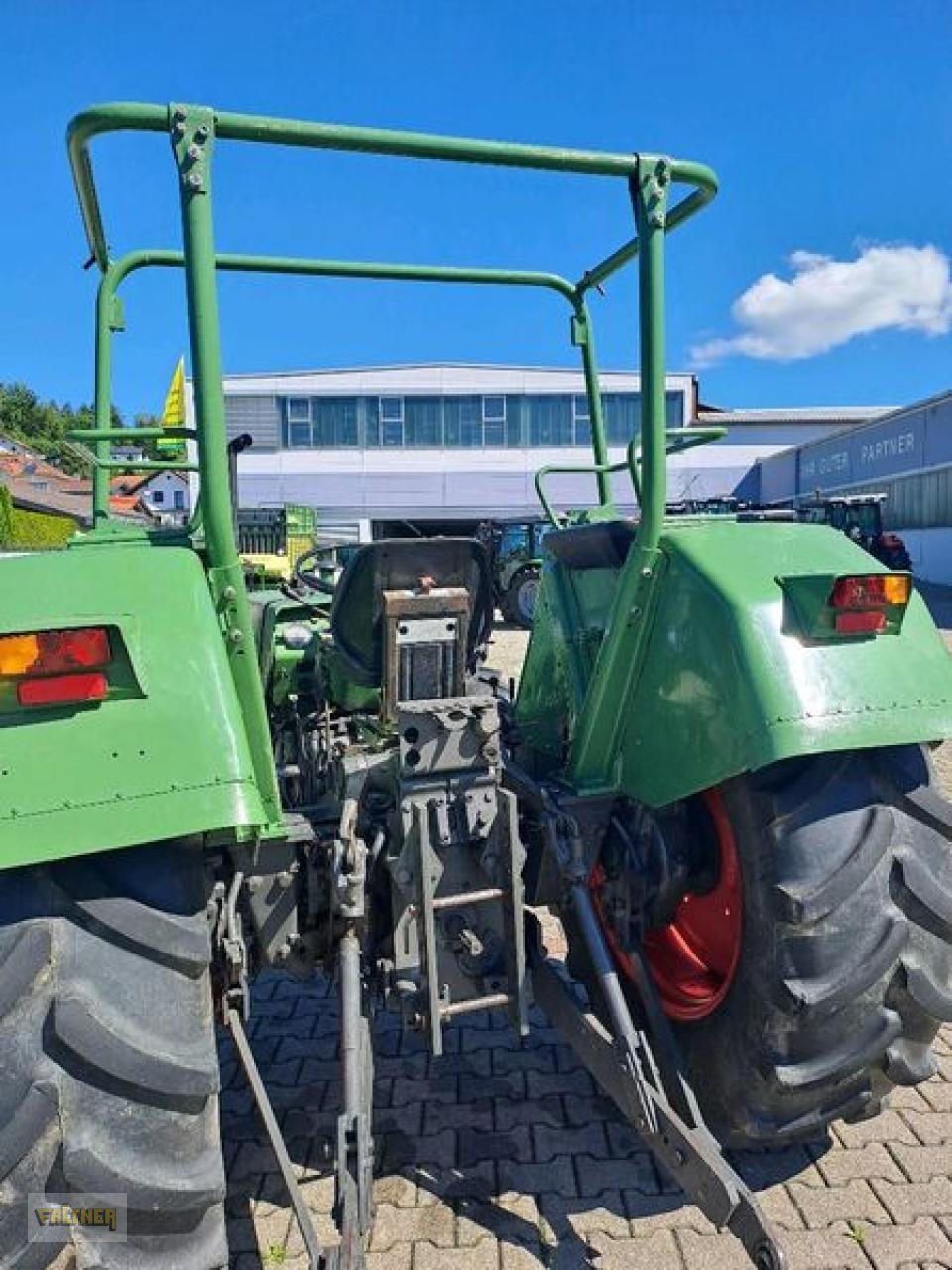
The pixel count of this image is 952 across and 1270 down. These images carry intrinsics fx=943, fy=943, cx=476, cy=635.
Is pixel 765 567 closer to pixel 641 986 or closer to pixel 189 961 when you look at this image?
pixel 641 986

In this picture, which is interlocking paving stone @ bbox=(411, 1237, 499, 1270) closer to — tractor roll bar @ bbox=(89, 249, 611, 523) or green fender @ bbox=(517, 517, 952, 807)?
green fender @ bbox=(517, 517, 952, 807)

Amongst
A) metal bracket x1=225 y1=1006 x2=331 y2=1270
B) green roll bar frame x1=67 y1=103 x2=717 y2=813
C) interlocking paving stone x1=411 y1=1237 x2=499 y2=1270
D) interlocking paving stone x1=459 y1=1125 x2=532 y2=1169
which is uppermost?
green roll bar frame x1=67 y1=103 x2=717 y2=813

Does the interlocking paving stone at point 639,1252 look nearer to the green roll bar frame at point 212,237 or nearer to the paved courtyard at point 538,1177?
the paved courtyard at point 538,1177

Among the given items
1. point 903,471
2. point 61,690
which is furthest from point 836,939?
point 903,471

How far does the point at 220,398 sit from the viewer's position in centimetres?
197

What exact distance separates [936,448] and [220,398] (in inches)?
1041

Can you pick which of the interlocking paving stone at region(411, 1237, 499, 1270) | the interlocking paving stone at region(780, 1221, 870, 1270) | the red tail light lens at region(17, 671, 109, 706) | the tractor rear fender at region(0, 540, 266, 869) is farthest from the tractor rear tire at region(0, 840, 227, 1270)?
the interlocking paving stone at region(780, 1221, 870, 1270)

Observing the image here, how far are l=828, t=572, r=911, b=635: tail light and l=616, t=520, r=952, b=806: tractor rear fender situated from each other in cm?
3

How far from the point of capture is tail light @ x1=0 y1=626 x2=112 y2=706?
1.67 meters

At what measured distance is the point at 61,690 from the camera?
1729mm

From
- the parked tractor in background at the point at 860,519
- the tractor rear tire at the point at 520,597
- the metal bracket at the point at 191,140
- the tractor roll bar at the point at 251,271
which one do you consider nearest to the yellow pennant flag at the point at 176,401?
the tractor roll bar at the point at 251,271

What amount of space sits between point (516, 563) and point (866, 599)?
15.8 m

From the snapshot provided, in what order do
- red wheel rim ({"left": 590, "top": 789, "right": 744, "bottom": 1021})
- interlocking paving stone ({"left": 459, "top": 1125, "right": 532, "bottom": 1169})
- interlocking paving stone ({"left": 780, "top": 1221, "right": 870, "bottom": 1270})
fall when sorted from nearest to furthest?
interlocking paving stone ({"left": 780, "top": 1221, "right": 870, "bottom": 1270})
red wheel rim ({"left": 590, "top": 789, "right": 744, "bottom": 1021})
interlocking paving stone ({"left": 459, "top": 1125, "right": 532, "bottom": 1169})

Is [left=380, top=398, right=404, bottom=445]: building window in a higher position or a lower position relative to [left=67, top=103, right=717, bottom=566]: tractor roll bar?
higher
